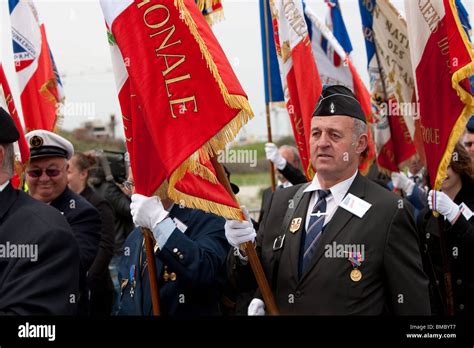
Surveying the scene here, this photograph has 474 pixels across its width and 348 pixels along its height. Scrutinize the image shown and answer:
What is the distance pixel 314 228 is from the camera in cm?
423

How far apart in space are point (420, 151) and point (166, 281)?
324 centimetres

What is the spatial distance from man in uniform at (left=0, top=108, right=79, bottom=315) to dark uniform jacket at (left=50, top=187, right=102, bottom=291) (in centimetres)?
147

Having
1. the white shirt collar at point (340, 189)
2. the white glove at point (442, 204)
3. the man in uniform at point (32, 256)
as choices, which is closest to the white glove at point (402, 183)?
the white glove at point (442, 204)

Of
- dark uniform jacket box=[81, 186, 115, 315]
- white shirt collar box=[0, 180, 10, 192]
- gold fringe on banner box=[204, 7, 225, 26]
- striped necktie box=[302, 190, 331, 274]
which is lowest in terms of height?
dark uniform jacket box=[81, 186, 115, 315]

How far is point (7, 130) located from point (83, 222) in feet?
5.50

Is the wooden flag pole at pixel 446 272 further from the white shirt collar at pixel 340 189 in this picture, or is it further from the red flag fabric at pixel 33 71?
the red flag fabric at pixel 33 71

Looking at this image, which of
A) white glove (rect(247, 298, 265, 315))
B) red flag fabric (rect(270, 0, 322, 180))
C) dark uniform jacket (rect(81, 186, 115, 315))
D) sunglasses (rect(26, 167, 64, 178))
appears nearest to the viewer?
white glove (rect(247, 298, 265, 315))

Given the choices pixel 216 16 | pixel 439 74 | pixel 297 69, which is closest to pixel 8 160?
pixel 216 16

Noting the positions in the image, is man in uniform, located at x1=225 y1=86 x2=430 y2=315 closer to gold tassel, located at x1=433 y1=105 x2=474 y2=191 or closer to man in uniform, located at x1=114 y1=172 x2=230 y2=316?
man in uniform, located at x1=114 y1=172 x2=230 y2=316

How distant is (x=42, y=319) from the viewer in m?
3.82

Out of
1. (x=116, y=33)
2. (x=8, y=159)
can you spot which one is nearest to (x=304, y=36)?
(x=116, y=33)

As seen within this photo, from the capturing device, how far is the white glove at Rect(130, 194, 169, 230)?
436cm

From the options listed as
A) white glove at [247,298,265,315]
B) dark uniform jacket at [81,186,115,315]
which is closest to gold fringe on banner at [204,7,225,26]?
white glove at [247,298,265,315]

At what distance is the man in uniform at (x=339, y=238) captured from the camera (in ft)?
13.1
